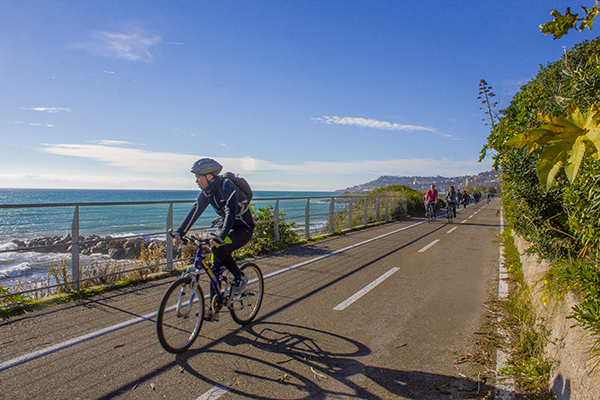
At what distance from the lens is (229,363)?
3686mm

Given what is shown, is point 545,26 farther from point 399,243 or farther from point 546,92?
point 399,243

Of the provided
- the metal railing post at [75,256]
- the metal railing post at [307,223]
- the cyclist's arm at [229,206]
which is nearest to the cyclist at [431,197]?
the metal railing post at [307,223]

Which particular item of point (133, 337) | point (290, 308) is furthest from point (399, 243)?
point (133, 337)

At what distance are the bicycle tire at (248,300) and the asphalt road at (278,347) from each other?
6.3 inches

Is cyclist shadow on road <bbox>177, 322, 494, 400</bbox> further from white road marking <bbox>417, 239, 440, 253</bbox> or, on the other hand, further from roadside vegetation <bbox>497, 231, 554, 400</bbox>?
white road marking <bbox>417, 239, 440, 253</bbox>

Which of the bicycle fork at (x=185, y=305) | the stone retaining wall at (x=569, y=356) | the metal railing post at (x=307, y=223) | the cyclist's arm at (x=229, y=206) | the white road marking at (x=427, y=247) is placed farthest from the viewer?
the metal railing post at (x=307, y=223)

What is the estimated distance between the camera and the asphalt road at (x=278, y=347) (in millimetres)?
3244

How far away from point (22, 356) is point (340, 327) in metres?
3.65

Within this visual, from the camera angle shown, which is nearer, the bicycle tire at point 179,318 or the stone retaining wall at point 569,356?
the stone retaining wall at point 569,356

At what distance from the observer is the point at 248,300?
189 inches

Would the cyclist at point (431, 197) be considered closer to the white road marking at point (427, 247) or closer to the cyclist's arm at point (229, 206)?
the white road marking at point (427, 247)

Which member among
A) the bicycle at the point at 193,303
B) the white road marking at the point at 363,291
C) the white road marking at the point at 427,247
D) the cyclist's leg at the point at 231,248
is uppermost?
the cyclist's leg at the point at 231,248

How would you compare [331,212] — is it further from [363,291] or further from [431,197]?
[431,197]

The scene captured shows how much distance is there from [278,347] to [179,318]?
1.18 m
